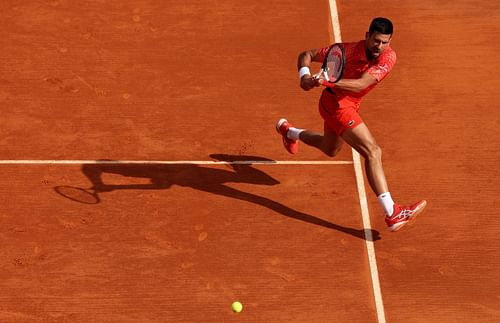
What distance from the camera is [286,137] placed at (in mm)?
9555

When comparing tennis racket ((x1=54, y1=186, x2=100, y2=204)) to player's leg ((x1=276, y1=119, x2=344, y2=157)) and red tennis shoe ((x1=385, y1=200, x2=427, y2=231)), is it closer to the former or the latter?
player's leg ((x1=276, y1=119, x2=344, y2=157))

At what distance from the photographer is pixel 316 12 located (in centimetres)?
1179

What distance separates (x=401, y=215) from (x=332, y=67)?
1.66 m

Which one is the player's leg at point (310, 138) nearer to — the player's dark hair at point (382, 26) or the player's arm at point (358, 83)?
the player's arm at point (358, 83)

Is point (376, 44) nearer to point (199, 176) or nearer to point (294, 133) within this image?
point (294, 133)

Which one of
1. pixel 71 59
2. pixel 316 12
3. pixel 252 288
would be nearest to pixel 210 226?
pixel 252 288

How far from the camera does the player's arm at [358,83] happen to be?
8164 millimetres

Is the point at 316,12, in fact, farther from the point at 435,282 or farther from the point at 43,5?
the point at 435,282

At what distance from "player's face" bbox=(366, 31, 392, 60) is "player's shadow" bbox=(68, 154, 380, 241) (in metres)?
1.92

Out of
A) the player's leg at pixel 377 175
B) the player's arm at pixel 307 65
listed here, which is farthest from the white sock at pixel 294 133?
the player's arm at pixel 307 65

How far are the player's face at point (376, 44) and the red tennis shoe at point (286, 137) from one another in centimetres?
157

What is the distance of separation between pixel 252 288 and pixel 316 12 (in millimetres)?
4833

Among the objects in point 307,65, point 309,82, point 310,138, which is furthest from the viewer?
point 310,138

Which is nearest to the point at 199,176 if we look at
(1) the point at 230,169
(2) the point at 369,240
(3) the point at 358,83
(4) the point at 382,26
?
(1) the point at 230,169
